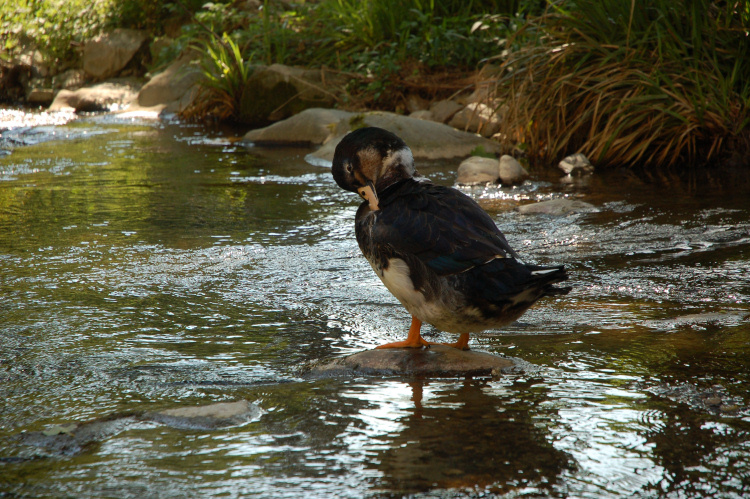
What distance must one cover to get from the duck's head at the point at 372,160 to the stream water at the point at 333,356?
71cm

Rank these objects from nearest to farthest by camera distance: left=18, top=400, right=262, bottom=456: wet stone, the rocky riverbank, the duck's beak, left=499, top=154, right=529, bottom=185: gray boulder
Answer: left=18, top=400, right=262, bottom=456: wet stone
the duck's beak
left=499, top=154, right=529, bottom=185: gray boulder
the rocky riverbank

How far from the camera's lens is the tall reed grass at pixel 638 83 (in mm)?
7113

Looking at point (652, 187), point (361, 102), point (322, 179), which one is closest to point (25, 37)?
point (361, 102)

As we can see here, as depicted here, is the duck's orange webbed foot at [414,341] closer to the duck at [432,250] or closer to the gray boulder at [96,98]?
the duck at [432,250]

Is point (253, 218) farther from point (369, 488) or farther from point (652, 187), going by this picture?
point (369, 488)

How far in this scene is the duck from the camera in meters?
2.69

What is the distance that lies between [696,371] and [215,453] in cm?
175

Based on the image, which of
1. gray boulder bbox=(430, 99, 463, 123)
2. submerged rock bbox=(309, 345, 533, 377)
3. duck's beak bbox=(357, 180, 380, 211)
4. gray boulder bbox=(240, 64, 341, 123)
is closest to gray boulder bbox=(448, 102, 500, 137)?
gray boulder bbox=(430, 99, 463, 123)

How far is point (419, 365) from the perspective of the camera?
9.44 ft

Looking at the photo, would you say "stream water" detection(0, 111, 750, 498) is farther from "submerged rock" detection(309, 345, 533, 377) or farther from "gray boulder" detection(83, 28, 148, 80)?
"gray boulder" detection(83, 28, 148, 80)

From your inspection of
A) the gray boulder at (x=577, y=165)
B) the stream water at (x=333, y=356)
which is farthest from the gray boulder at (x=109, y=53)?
the gray boulder at (x=577, y=165)

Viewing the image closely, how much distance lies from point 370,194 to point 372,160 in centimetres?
18

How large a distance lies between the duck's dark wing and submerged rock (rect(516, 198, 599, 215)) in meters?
2.84

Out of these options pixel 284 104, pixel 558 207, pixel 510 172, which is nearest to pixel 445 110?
pixel 284 104
